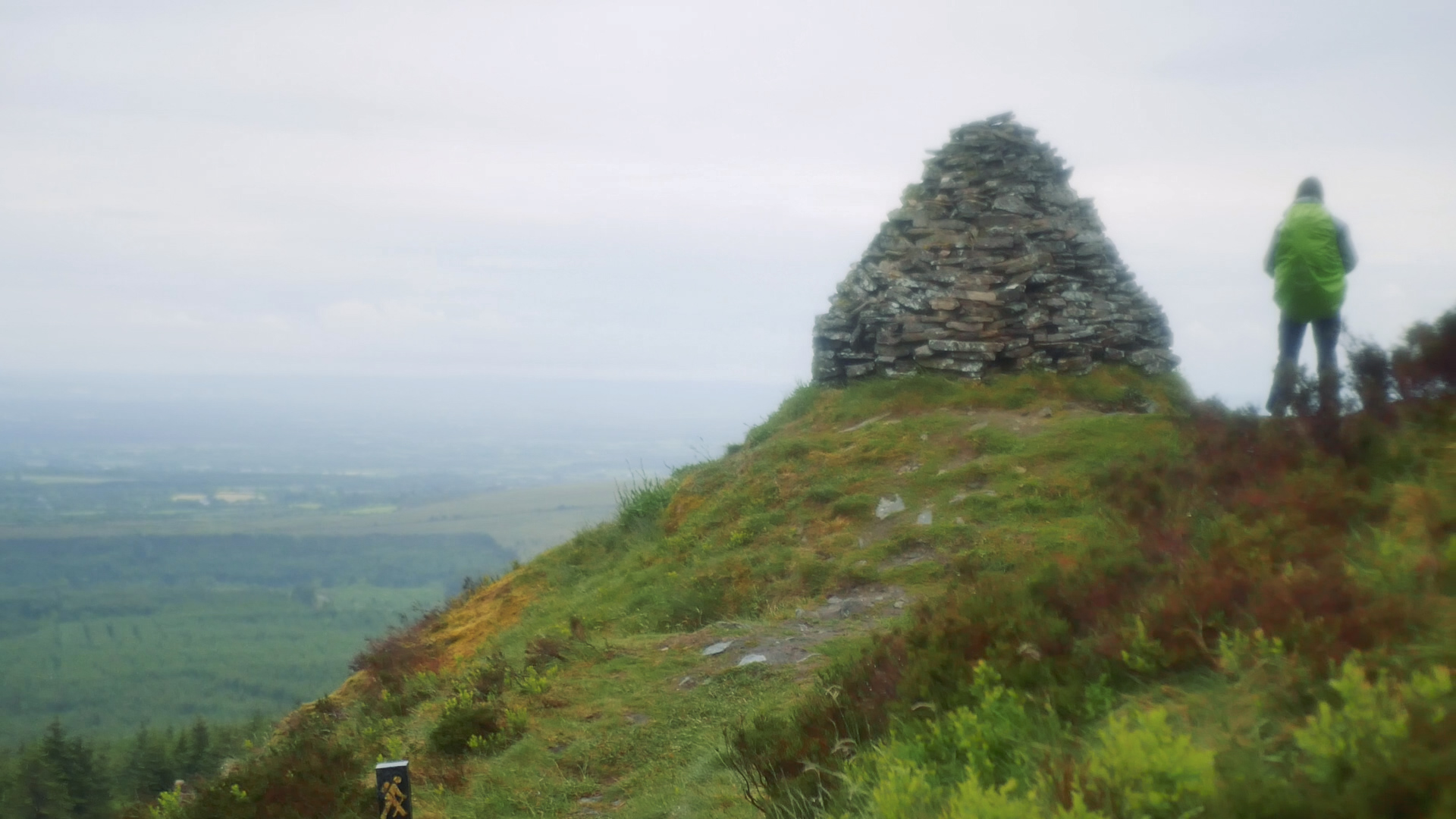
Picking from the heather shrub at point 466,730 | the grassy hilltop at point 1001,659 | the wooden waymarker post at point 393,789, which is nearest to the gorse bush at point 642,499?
the grassy hilltop at point 1001,659

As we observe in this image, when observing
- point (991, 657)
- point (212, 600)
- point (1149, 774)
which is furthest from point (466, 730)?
point (212, 600)

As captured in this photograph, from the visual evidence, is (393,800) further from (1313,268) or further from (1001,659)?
(1313,268)

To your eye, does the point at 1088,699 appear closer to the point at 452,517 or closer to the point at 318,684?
the point at 318,684

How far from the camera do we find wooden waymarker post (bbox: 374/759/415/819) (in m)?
6.86

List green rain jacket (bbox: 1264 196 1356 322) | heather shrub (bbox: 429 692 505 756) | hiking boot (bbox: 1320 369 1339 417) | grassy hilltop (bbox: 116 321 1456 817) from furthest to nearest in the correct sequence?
green rain jacket (bbox: 1264 196 1356 322)
heather shrub (bbox: 429 692 505 756)
hiking boot (bbox: 1320 369 1339 417)
grassy hilltop (bbox: 116 321 1456 817)

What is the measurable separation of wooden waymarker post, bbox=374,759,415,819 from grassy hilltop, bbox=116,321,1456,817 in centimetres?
121

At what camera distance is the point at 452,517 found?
190375mm

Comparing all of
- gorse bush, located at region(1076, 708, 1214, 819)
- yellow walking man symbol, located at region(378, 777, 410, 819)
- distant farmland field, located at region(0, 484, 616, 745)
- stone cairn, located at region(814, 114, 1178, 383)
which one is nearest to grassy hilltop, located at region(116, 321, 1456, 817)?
gorse bush, located at region(1076, 708, 1214, 819)

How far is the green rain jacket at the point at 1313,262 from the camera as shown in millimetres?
10633

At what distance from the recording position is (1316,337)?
11.0 metres

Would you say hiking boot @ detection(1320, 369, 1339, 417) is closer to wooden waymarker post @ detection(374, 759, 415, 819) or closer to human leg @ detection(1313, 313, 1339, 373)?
human leg @ detection(1313, 313, 1339, 373)

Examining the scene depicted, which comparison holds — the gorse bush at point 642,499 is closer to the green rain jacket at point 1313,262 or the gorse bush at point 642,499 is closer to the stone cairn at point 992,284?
the stone cairn at point 992,284

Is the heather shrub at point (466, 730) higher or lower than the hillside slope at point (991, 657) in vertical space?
lower

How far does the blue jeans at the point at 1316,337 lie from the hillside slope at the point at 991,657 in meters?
1.89
